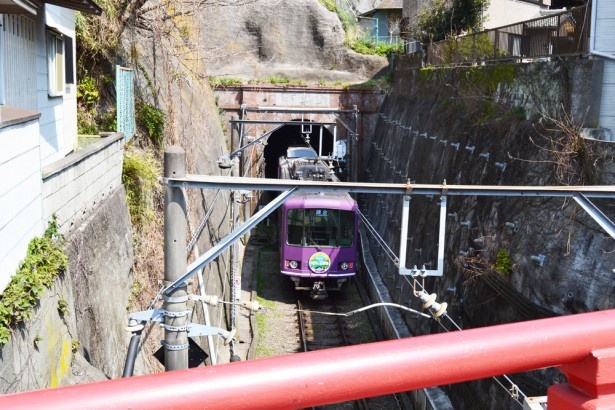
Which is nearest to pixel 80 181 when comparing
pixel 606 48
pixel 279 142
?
pixel 606 48

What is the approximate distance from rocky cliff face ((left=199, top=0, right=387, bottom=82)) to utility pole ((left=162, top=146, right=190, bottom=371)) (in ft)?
80.7

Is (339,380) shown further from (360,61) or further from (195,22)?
(360,61)

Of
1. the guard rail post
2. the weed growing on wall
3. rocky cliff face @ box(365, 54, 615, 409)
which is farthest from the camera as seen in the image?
rocky cliff face @ box(365, 54, 615, 409)

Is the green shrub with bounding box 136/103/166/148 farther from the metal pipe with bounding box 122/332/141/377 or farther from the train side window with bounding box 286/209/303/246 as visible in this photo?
the metal pipe with bounding box 122/332/141/377

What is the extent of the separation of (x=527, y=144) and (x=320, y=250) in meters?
7.86

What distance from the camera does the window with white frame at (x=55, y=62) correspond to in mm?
9984

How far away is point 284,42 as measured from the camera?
1195 inches

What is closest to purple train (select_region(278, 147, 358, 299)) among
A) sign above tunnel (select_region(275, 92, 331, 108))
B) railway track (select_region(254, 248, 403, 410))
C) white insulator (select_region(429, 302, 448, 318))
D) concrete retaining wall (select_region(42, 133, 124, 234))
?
railway track (select_region(254, 248, 403, 410))

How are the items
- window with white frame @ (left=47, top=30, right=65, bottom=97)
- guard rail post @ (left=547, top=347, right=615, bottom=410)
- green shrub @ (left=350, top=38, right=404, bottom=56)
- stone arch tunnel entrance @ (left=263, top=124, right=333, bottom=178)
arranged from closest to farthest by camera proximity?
guard rail post @ (left=547, top=347, right=615, bottom=410) < window with white frame @ (left=47, top=30, right=65, bottom=97) < green shrub @ (left=350, top=38, right=404, bottom=56) < stone arch tunnel entrance @ (left=263, top=124, right=333, bottom=178)

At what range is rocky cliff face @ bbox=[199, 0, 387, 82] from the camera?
29.4 m

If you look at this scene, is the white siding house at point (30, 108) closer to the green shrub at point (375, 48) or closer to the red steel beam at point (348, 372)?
the red steel beam at point (348, 372)

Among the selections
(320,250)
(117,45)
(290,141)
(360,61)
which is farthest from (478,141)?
(290,141)

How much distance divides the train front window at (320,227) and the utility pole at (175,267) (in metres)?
13.1

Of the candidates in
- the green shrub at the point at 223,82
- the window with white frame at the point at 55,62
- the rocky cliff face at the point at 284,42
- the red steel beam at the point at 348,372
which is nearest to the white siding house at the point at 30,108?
the window with white frame at the point at 55,62
